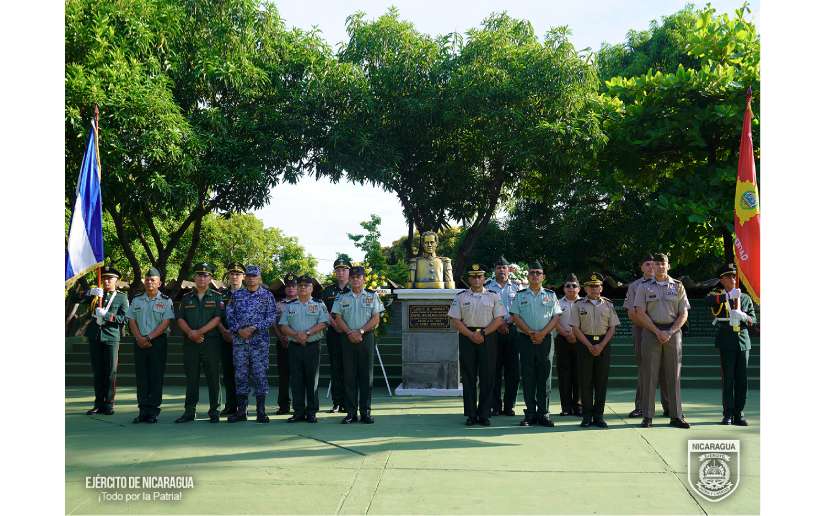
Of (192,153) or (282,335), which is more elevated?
(192,153)

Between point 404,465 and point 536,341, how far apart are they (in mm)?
2727

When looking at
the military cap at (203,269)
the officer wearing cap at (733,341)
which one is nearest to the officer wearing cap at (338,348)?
the military cap at (203,269)

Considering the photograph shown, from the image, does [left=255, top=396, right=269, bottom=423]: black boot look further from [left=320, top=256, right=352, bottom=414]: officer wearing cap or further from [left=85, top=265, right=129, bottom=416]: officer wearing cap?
[left=85, top=265, right=129, bottom=416]: officer wearing cap

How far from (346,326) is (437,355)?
104 inches

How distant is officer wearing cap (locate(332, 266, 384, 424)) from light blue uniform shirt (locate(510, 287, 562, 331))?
5.25ft

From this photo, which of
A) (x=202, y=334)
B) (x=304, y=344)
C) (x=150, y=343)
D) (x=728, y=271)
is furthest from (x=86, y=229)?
(x=728, y=271)

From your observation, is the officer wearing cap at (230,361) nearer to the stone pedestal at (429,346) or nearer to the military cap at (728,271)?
the stone pedestal at (429,346)

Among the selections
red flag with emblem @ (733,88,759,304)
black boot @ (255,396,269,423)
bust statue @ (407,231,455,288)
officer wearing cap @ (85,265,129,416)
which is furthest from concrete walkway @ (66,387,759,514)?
bust statue @ (407,231,455,288)

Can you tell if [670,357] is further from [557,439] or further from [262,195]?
[262,195]

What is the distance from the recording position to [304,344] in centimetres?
860

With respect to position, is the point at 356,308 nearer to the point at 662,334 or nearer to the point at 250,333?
the point at 250,333

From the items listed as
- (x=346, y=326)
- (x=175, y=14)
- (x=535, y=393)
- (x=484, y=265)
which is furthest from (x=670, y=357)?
(x=484, y=265)

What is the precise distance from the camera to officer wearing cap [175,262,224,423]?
8.57m

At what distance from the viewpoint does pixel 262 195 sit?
738 inches
